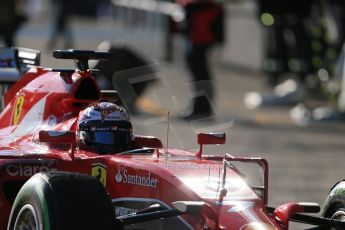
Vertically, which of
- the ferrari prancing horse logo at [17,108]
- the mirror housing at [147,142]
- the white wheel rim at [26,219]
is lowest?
the white wheel rim at [26,219]

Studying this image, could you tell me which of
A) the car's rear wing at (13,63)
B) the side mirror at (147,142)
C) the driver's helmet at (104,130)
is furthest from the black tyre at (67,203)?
the car's rear wing at (13,63)

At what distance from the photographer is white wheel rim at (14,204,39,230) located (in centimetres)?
801

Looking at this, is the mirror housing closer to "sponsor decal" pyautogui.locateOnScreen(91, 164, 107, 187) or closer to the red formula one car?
the red formula one car

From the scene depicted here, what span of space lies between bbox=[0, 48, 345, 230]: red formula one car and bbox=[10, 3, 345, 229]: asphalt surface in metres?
0.70

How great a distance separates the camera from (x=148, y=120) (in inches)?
727

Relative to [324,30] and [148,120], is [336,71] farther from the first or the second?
[148,120]

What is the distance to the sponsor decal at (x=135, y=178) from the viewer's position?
27.0 feet

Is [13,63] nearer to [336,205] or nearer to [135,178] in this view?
[135,178]

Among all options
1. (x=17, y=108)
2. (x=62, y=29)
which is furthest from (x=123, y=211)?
(x=62, y=29)

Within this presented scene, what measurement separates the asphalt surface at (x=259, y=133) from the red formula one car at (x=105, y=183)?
2.31ft

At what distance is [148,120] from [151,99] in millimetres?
2895

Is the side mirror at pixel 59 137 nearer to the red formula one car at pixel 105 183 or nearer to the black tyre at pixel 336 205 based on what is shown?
the red formula one car at pixel 105 183

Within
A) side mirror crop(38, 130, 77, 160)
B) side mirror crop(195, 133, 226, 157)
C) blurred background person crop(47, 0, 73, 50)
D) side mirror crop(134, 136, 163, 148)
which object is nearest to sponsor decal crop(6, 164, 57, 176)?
side mirror crop(38, 130, 77, 160)

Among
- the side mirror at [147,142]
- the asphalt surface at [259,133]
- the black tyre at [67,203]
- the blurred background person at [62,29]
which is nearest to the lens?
the black tyre at [67,203]
